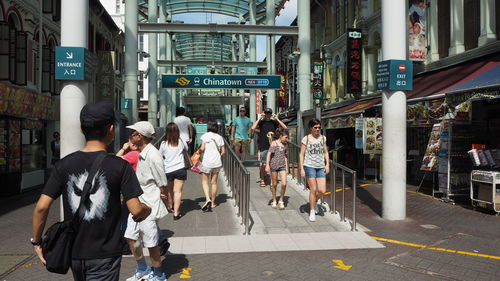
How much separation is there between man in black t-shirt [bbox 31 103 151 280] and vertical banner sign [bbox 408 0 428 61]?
1394cm

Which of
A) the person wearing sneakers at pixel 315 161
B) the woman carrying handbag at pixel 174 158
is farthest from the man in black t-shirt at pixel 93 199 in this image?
the person wearing sneakers at pixel 315 161

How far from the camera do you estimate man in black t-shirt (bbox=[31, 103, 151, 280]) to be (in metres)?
2.54

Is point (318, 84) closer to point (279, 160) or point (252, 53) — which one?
point (252, 53)

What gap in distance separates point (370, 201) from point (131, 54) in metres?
7.90

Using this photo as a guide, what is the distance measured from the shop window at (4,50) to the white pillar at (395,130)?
1067cm

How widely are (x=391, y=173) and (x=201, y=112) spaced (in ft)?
143

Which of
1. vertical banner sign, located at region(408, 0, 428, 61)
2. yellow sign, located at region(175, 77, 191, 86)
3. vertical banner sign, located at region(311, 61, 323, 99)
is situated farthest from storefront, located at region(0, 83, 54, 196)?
vertical banner sign, located at region(408, 0, 428, 61)

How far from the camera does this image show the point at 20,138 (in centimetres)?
1215

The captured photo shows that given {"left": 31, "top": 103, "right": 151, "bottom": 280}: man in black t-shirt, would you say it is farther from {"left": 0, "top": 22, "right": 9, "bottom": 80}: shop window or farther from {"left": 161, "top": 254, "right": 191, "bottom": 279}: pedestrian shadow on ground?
{"left": 0, "top": 22, "right": 9, "bottom": 80}: shop window

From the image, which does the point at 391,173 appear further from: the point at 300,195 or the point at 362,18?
the point at 362,18

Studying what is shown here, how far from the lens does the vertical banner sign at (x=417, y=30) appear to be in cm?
1443

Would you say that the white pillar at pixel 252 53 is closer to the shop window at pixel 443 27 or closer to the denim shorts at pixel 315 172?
the shop window at pixel 443 27

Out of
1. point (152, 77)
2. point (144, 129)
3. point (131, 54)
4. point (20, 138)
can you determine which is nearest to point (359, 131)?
point (131, 54)

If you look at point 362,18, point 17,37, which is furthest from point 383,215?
point 362,18
